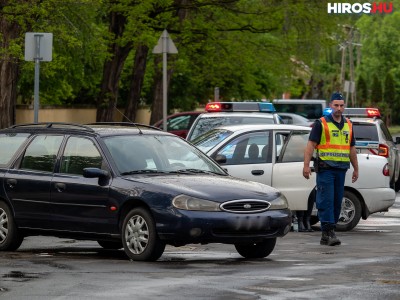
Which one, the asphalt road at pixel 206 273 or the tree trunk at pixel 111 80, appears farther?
the tree trunk at pixel 111 80

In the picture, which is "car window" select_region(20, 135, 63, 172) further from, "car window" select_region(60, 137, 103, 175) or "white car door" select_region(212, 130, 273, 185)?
"white car door" select_region(212, 130, 273, 185)

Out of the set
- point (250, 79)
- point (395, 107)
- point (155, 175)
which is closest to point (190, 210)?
point (155, 175)

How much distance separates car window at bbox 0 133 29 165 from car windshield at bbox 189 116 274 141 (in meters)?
7.25

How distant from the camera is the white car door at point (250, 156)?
17828 millimetres

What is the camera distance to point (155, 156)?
14133mm

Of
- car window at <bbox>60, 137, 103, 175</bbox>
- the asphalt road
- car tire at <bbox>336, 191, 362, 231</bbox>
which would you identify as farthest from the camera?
car tire at <bbox>336, 191, 362, 231</bbox>

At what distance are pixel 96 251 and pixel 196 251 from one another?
1133 millimetres

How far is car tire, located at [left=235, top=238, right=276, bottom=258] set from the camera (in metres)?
13.7

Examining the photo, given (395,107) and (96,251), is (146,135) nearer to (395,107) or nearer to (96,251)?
(96,251)

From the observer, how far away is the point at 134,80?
40500mm

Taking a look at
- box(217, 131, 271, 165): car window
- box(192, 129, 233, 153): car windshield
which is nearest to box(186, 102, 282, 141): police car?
box(192, 129, 233, 153): car windshield

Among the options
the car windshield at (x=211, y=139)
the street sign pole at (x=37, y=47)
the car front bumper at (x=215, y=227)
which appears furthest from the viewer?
the street sign pole at (x=37, y=47)

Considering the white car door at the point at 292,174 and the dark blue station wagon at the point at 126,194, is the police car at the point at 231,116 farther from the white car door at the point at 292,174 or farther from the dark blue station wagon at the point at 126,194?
the dark blue station wagon at the point at 126,194

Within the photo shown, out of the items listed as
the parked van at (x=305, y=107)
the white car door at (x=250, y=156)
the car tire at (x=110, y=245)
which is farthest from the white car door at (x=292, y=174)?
the parked van at (x=305, y=107)
